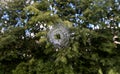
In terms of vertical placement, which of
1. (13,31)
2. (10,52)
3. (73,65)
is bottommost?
(73,65)

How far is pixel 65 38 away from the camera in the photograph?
16.2 ft

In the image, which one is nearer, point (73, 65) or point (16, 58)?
point (73, 65)

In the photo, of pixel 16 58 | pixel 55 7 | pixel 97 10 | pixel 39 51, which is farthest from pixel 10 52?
pixel 97 10

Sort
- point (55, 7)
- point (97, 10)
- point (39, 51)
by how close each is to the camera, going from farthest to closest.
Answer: point (39, 51) < point (55, 7) < point (97, 10)

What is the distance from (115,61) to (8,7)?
2.71m

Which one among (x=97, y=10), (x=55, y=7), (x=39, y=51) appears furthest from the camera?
(x=39, y=51)

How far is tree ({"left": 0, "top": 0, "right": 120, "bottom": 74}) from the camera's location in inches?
191

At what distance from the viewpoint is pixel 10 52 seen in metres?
5.39

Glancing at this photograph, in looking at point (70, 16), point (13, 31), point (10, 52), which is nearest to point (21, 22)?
point (13, 31)

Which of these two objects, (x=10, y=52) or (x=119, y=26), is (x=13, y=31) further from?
(x=119, y=26)

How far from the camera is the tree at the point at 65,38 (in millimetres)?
4848

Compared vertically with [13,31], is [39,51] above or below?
below

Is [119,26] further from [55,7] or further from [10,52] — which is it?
[10,52]

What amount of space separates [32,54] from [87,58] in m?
1.31
